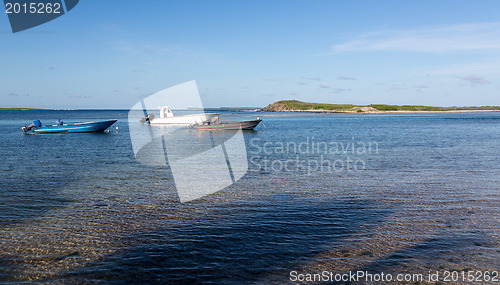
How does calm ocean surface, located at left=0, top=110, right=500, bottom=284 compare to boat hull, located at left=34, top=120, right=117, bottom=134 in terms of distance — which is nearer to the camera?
calm ocean surface, located at left=0, top=110, right=500, bottom=284

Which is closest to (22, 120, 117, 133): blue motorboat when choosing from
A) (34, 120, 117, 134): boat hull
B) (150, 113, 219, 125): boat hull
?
(34, 120, 117, 134): boat hull

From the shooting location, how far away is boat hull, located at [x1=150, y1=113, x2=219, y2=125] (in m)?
64.6

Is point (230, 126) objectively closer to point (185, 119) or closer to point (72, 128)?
point (185, 119)

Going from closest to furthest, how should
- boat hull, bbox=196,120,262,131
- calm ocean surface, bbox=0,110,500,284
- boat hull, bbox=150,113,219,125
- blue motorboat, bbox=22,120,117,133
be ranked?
1. calm ocean surface, bbox=0,110,500,284
2. blue motorboat, bbox=22,120,117,133
3. boat hull, bbox=196,120,262,131
4. boat hull, bbox=150,113,219,125

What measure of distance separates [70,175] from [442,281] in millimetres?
16394

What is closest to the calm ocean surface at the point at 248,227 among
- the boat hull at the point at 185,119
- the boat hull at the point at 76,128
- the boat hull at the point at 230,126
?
the boat hull at the point at 76,128

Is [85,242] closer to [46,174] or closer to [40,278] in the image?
[40,278]

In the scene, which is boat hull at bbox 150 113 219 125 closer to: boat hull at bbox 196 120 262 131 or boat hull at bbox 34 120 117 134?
boat hull at bbox 196 120 262 131

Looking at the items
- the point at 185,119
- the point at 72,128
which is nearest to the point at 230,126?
the point at 185,119

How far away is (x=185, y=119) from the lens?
6862 cm

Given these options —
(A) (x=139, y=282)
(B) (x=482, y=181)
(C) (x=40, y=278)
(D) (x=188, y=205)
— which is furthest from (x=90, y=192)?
(B) (x=482, y=181)

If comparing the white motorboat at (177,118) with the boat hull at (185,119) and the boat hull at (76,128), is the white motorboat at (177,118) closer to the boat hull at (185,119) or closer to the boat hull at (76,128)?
the boat hull at (185,119)

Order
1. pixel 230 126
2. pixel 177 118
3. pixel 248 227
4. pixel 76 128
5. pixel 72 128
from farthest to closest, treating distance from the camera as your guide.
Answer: pixel 177 118, pixel 230 126, pixel 76 128, pixel 72 128, pixel 248 227

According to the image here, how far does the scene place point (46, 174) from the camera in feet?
58.2
